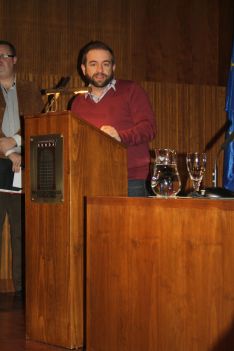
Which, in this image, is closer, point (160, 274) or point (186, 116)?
point (160, 274)

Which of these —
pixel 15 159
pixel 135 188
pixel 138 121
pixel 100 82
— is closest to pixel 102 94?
pixel 100 82

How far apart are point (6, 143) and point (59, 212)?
1.57m

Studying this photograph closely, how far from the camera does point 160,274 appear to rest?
199 centimetres

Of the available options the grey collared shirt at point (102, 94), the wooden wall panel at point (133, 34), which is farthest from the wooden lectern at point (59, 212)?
the wooden wall panel at point (133, 34)

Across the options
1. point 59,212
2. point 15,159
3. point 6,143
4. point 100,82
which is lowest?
point 59,212

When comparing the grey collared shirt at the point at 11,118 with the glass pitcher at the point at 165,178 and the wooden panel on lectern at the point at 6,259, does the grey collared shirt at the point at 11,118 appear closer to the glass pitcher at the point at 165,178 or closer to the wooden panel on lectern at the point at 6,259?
the wooden panel on lectern at the point at 6,259

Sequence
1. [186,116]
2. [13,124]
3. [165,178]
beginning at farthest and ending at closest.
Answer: [186,116] → [13,124] → [165,178]

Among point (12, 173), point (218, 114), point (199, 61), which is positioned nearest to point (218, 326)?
point (12, 173)

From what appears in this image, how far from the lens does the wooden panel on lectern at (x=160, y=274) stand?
5.95ft

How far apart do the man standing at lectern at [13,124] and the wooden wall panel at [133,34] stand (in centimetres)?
73

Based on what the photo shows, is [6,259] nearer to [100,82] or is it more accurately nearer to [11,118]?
[11,118]

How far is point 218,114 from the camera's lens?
16.2 feet

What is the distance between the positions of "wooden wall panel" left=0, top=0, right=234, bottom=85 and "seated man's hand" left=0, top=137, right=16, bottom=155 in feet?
3.44

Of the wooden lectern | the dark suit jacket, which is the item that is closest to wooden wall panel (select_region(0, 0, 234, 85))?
the dark suit jacket
